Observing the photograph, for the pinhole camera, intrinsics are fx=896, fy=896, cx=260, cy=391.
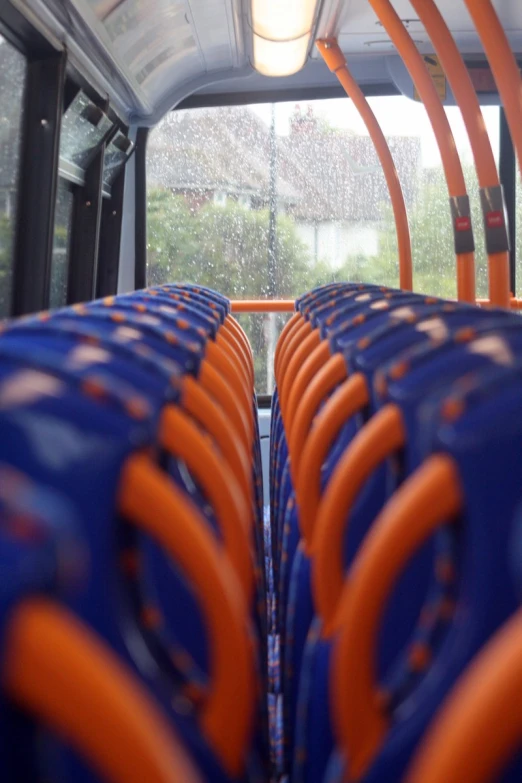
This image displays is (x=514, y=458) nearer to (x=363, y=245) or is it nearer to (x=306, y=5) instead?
(x=306, y=5)

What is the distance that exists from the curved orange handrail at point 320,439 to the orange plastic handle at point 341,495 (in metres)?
0.15

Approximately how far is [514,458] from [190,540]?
9.7 inches

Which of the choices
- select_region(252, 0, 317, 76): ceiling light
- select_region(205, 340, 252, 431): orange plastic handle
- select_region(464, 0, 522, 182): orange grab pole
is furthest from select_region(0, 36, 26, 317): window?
select_region(205, 340, 252, 431): orange plastic handle

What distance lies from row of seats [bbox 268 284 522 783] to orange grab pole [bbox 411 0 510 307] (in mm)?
1723

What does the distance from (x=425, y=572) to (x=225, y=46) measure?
436 centimetres

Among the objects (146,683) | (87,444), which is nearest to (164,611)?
(146,683)

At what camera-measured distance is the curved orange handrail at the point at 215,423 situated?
99 cm

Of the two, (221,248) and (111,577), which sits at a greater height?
(221,248)

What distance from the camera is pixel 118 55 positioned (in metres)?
4.02

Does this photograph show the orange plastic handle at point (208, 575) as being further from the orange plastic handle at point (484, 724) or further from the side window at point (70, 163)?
the side window at point (70, 163)

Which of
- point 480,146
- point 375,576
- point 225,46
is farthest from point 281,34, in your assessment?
point 375,576

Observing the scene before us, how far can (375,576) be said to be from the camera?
0.66 m

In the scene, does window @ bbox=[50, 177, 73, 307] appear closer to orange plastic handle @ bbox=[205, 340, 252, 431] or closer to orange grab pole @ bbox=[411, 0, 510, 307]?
orange grab pole @ bbox=[411, 0, 510, 307]

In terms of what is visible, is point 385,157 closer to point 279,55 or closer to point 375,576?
point 279,55
